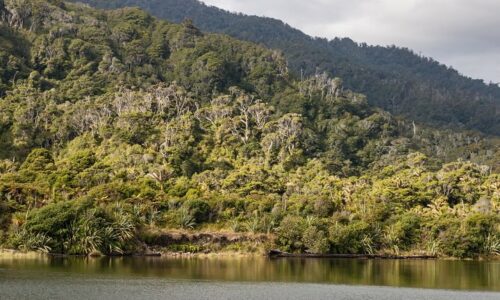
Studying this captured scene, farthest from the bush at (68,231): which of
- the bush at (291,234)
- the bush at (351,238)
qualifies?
the bush at (351,238)

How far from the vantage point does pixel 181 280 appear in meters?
69.9

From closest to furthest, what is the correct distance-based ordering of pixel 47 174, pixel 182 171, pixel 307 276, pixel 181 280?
1. pixel 181 280
2. pixel 307 276
3. pixel 47 174
4. pixel 182 171

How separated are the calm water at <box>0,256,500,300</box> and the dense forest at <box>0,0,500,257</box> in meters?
9.27

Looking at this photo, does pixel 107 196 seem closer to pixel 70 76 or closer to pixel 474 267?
pixel 474 267

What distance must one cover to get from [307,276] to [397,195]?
172 ft

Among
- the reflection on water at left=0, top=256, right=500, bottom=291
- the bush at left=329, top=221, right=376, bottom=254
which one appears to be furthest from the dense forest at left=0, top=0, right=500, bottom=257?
the reflection on water at left=0, top=256, right=500, bottom=291

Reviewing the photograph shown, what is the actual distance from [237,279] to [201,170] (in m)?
73.8

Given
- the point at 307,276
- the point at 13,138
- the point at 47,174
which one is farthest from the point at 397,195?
the point at 13,138

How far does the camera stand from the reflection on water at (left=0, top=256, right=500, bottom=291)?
73000 mm

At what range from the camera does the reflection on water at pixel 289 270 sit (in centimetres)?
7300

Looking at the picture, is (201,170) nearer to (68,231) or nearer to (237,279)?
(68,231)

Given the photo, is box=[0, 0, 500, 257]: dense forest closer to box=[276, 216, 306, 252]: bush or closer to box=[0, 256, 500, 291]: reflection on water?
box=[276, 216, 306, 252]: bush

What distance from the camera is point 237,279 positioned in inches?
2854

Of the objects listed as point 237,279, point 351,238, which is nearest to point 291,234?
point 351,238
